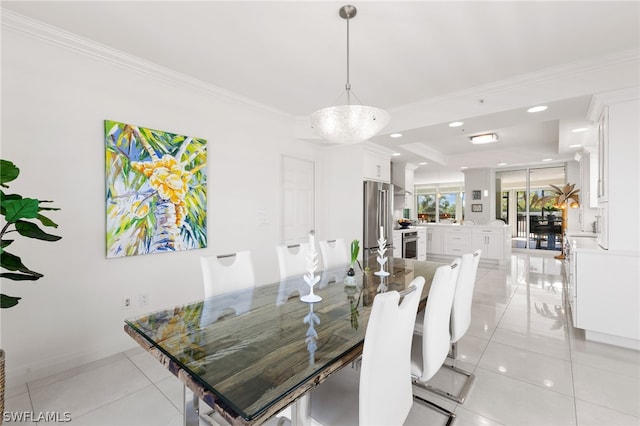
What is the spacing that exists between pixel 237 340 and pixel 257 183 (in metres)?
2.71

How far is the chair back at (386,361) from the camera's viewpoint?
102 centimetres

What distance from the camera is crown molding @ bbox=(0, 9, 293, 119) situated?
6.88ft

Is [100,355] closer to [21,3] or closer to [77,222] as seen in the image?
[77,222]

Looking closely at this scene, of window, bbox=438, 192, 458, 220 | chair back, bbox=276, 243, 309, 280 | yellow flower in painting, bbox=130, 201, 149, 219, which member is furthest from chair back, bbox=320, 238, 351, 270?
window, bbox=438, 192, 458, 220

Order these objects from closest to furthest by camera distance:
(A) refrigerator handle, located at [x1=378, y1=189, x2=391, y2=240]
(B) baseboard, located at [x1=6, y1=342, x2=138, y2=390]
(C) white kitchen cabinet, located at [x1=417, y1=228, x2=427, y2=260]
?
(B) baseboard, located at [x1=6, y1=342, x2=138, y2=390] → (A) refrigerator handle, located at [x1=378, y1=189, x2=391, y2=240] → (C) white kitchen cabinet, located at [x1=417, y1=228, x2=427, y2=260]

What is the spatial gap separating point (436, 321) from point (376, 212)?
3281 mm

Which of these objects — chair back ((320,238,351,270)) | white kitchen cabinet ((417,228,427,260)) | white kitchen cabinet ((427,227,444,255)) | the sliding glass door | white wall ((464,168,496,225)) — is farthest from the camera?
white wall ((464,168,496,225))

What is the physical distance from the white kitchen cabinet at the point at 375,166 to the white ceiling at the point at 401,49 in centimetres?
101

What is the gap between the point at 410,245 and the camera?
581cm

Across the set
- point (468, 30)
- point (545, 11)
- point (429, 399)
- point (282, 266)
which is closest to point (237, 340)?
point (282, 266)

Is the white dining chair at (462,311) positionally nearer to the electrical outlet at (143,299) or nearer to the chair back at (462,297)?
the chair back at (462,297)

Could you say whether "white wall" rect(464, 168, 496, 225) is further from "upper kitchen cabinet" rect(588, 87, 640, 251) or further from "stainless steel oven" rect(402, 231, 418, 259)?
"upper kitchen cabinet" rect(588, 87, 640, 251)

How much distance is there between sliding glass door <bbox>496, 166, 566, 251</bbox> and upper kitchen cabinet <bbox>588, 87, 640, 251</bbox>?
20.3ft

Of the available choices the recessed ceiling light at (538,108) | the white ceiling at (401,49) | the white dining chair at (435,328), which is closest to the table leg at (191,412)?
the white dining chair at (435,328)
